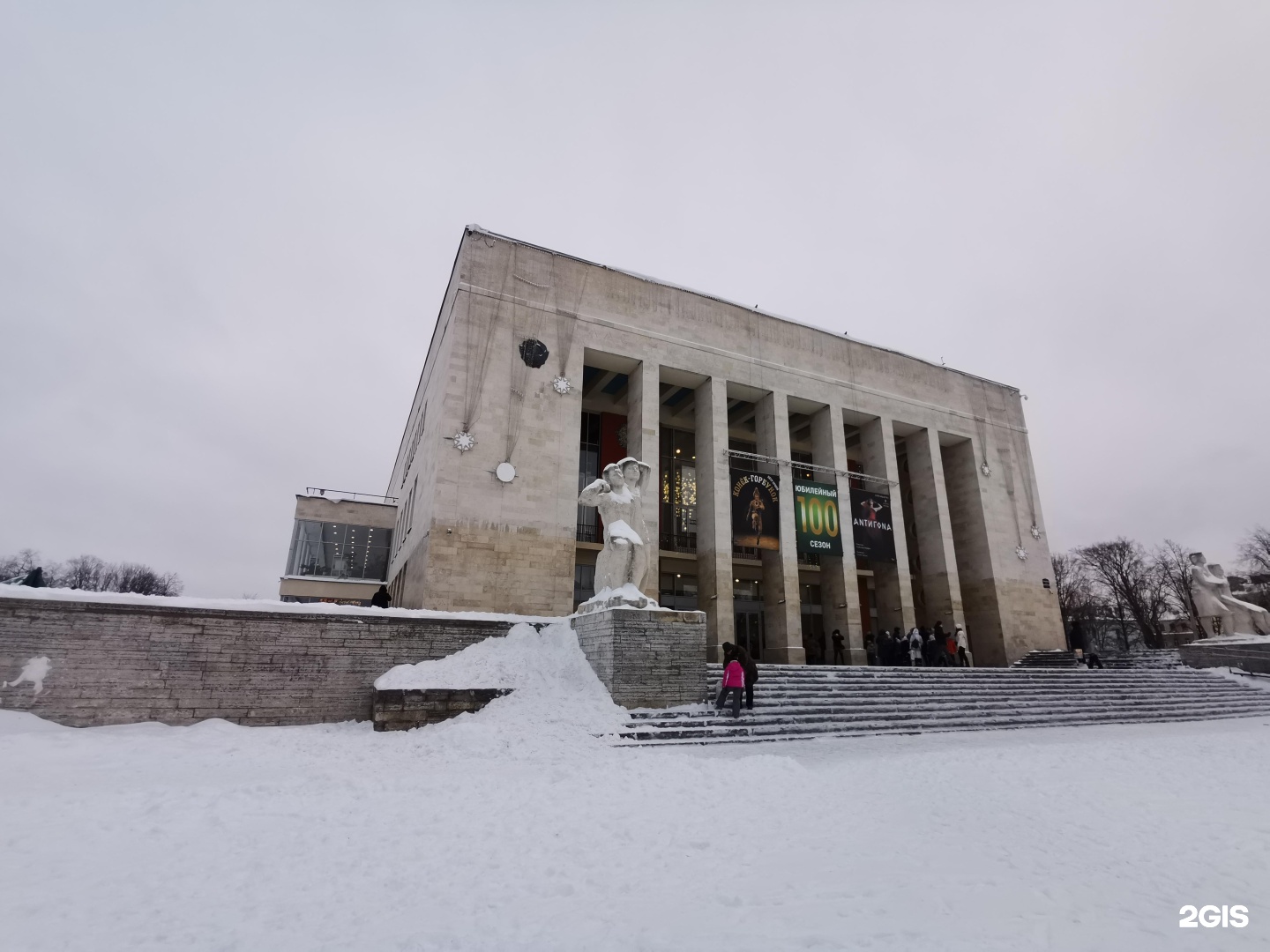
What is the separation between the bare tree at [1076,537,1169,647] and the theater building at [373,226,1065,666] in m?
25.7

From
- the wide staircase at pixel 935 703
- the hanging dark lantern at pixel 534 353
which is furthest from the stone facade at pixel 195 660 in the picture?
the hanging dark lantern at pixel 534 353

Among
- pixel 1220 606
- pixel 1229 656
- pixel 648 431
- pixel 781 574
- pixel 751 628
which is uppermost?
pixel 648 431

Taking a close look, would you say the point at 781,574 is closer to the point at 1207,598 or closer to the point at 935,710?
the point at 935,710

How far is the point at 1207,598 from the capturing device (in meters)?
23.8

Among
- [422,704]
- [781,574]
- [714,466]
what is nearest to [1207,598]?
[781,574]

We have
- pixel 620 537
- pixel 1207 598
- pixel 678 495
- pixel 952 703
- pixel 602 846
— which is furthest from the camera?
pixel 1207 598

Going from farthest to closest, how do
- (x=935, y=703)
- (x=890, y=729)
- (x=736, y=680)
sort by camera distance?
1. (x=935, y=703)
2. (x=890, y=729)
3. (x=736, y=680)

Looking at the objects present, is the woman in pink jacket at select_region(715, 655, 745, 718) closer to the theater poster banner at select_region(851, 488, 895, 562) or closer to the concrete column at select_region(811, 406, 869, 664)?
the concrete column at select_region(811, 406, 869, 664)

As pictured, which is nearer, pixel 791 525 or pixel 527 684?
pixel 527 684

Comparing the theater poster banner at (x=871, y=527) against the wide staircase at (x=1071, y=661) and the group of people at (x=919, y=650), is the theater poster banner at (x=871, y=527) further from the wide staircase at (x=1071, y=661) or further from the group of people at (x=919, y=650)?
the wide staircase at (x=1071, y=661)

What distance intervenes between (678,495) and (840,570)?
6.32 metres

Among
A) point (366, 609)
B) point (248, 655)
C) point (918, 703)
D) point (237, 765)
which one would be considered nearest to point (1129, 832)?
point (918, 703)

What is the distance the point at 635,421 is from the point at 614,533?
9.01m

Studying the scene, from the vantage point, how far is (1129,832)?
5.36m
